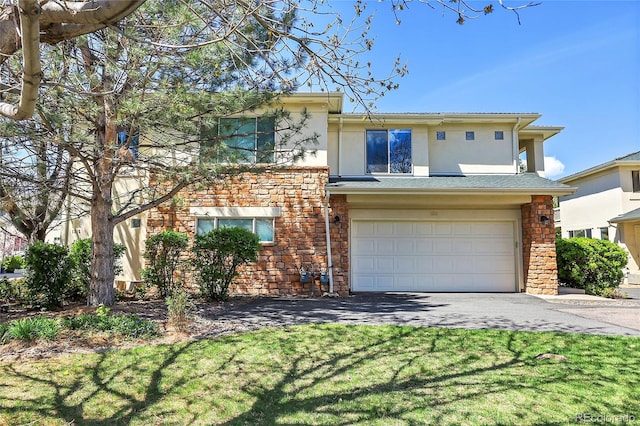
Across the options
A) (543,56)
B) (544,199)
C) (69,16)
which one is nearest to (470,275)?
(544,199)

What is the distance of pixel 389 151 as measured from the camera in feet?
41.9

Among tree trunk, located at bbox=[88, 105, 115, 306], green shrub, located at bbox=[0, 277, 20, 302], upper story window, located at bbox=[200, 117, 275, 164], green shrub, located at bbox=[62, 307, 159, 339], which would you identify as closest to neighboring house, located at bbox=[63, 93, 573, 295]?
upper story window, located at bbox=[200, 117, 275, 164]

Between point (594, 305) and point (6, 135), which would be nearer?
point (6, 135)

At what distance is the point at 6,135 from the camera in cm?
626

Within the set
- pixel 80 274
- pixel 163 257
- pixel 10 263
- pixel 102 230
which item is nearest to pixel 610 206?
pixel 163 257

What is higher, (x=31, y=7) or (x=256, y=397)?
(x=31, y=7)

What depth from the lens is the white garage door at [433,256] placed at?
12.0m

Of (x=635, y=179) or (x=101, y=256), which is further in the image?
(x=635, y=179)

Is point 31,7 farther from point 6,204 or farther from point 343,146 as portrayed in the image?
point 343,146

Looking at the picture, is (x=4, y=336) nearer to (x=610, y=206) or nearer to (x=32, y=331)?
(x=32, y=331)

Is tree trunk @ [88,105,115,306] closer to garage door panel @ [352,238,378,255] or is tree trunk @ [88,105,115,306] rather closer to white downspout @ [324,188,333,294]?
white downspout @ [324,188,333,294]

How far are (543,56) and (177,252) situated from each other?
926 centimetres

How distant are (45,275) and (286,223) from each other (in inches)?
240

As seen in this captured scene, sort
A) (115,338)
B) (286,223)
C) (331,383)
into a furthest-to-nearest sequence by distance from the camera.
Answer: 1. (286,223)
2. (115,338)
3. (331,383)
